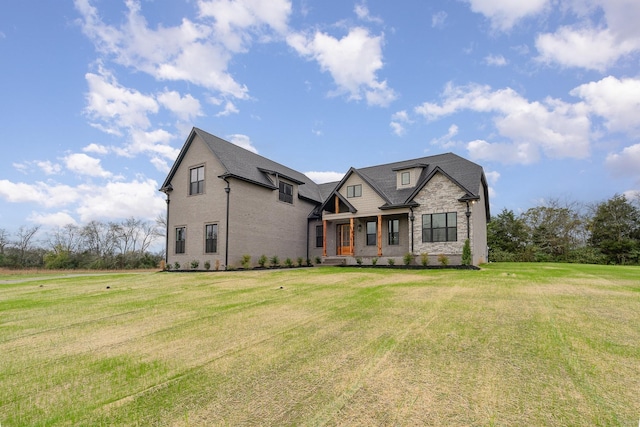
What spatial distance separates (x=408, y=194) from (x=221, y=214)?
12.0 meters

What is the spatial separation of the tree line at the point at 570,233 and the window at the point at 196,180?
28.2 m

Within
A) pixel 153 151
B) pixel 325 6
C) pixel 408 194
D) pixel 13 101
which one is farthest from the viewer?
pixel 153 151

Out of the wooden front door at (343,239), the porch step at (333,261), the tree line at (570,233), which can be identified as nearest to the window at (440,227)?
the porch step at (333,261)

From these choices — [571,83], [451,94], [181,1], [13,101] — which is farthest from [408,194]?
[13,101]

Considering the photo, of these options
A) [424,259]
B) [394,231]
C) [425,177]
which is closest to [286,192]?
[394,231]

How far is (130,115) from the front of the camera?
20344mm

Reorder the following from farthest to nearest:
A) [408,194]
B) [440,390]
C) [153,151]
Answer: [153,151]
[408,194]
[440,390]

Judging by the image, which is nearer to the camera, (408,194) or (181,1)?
(181,1)

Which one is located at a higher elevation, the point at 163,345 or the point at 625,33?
the point at 625,33

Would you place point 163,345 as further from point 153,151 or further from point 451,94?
point 153,151

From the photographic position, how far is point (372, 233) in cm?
2294

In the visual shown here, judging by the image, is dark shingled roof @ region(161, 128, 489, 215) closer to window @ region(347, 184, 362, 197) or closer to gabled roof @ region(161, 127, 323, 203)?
gabled roof @ region(161, 127, 323, 203)

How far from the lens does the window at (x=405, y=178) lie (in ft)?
71.6

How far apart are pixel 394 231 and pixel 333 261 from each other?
4.71 meters
